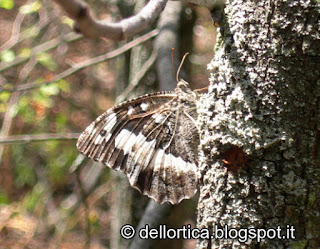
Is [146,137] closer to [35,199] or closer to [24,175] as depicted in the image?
[35,199]

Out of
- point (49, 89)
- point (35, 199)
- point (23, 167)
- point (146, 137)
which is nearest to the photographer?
point (146, 137)

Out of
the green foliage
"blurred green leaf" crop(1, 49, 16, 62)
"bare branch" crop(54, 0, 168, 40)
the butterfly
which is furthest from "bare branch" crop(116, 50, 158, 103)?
the green foliage

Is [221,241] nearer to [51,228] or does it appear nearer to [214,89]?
[214,89]

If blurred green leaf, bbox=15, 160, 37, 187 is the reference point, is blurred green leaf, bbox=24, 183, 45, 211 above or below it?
below

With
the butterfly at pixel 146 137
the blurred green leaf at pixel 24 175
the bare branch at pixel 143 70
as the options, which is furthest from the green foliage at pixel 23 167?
the butterfly at pixel 146 137

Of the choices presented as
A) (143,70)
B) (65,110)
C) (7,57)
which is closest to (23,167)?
(65,110)

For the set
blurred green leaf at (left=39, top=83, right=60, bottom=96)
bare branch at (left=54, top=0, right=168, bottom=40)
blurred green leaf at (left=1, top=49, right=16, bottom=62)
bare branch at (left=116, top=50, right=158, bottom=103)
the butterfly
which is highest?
blurred green leaf at (left=1, top=49, right=16, bottom=62)

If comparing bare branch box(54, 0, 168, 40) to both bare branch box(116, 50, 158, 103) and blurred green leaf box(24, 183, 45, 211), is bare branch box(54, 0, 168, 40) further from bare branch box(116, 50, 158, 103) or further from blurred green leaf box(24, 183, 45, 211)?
blurred green leaf box(24, 183, 45, 211)

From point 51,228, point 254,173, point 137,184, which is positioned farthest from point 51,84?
point 51,228
